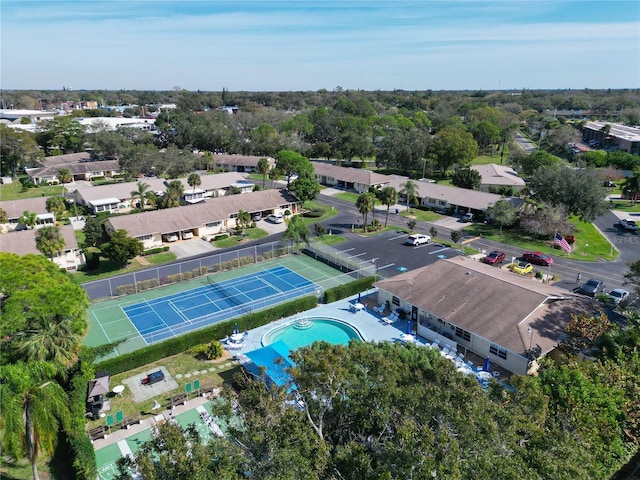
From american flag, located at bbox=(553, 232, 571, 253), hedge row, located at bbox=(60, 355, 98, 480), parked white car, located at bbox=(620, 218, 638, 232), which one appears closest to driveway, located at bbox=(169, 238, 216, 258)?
hedge row, located at bbox=(60, 355, 98, 480)

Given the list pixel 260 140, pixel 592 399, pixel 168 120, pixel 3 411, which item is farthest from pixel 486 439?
pixel 168 120

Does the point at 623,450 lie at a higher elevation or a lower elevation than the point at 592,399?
lower

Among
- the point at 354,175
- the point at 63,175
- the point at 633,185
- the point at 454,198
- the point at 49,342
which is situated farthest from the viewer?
the point at 354,175

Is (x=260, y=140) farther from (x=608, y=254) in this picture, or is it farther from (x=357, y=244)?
(x=608, y=254)

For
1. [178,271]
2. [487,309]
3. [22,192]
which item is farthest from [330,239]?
[22,192]

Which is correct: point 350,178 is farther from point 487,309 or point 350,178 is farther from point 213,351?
point 213,351

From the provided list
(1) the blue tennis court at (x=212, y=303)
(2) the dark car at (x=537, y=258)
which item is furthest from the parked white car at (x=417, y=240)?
(1) the blue tennis court at (x=212, y=303)

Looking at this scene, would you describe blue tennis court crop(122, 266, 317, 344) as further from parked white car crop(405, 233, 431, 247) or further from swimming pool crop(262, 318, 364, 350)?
parked white car crop(405, 233, 431, 247)
